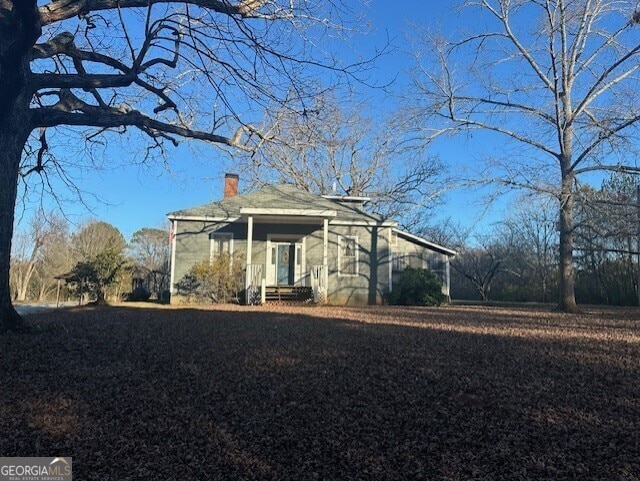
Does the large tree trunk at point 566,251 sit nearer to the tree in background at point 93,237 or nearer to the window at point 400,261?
the window at point 400,261

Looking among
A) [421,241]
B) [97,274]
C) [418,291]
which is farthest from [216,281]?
[421,241]

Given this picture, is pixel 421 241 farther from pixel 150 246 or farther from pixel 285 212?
pixel 150 246

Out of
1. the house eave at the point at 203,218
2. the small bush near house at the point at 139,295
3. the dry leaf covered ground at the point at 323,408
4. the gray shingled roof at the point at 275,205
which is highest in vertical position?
the gray shingled roof at the point at 275,205

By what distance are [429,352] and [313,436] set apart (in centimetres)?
288

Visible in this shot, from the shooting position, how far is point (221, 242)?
18.1 metres

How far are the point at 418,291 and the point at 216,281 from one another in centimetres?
745

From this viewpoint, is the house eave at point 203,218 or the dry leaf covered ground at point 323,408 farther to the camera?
the house eave at point 203,218

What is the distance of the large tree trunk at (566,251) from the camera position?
14.9 metres

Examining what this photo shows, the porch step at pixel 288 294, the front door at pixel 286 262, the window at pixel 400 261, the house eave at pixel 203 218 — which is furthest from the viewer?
the window at pixel 400 261

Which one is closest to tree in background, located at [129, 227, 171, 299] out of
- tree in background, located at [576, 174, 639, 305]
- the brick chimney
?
the brick chimney

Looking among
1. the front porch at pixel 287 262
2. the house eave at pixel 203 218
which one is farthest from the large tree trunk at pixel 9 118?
the house eave at pixel 203 218

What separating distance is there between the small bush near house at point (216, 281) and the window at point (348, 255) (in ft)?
12.8

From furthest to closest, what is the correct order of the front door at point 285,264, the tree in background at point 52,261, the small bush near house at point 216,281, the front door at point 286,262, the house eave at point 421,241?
the tree in background at point 52,261 → the house eave at point 421,241 → the front door at point 285,264 → the front door at point 286,262 → the small bush near house at point 216,281

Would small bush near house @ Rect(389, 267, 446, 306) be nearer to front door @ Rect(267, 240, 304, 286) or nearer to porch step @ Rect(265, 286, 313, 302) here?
porch step @ Rect(265, 286, 313, 302)
